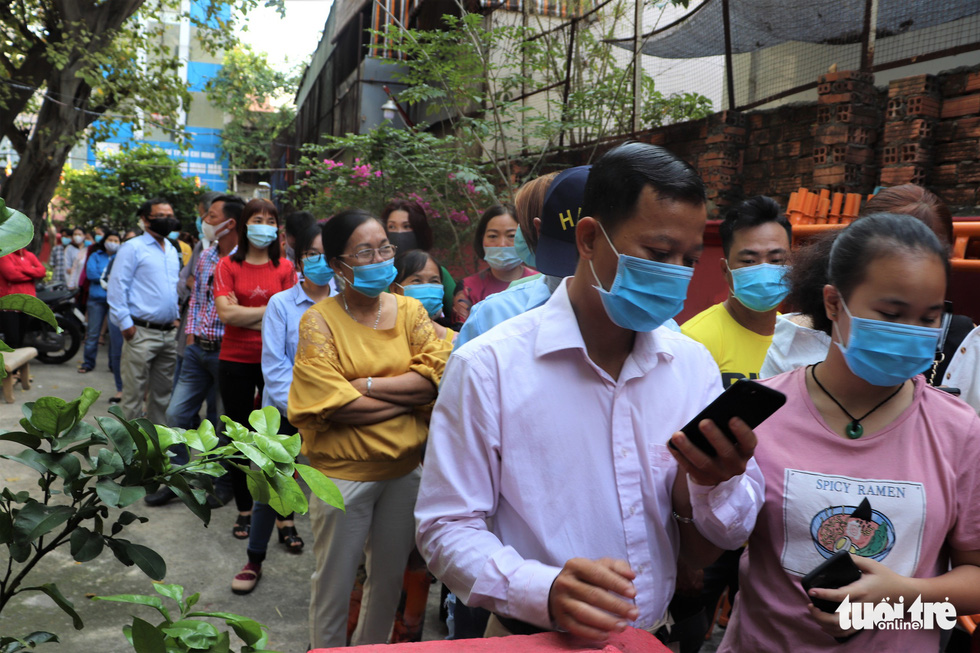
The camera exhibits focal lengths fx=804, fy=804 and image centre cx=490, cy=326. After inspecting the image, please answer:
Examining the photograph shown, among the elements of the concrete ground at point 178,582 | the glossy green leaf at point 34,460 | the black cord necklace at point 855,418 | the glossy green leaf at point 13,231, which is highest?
the glossy green leaf at point 13,231

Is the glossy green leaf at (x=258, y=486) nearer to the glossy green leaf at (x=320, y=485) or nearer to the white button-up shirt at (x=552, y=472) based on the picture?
the glossy green leaf at (x=320, y=485)

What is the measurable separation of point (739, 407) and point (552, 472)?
399mm

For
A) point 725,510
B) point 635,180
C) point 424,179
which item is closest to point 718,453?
point 725,510

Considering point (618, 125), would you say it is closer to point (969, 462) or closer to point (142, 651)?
point (969, 462)

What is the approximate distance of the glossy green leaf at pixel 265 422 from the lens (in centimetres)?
143

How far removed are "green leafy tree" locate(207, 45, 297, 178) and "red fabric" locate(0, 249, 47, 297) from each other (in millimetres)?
19103

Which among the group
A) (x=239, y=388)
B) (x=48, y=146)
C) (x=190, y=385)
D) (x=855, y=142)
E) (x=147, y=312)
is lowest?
(x=190, y=385)

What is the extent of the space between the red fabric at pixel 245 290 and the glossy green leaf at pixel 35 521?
373cm

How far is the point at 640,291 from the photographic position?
5.51ft

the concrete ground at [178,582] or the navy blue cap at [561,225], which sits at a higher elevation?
the navy blue cap at [561,225]

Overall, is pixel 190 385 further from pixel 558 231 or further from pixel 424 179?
pixel 558 231

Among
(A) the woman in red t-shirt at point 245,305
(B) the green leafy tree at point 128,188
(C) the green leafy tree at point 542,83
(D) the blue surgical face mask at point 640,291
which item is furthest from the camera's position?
(B) the green leafy tree at point 128,188

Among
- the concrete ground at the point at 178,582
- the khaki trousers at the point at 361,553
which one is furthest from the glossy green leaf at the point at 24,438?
the concrete ground at the point at 178,582

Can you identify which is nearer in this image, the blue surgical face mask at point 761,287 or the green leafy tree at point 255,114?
the blue surgical face mask at point 761,287
